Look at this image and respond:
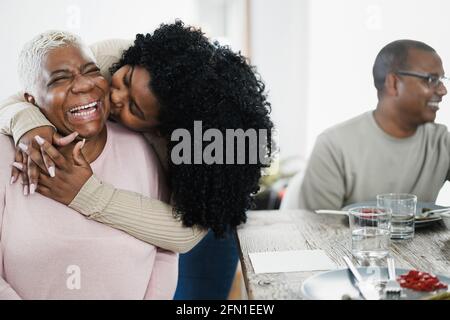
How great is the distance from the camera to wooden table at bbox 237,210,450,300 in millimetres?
1050

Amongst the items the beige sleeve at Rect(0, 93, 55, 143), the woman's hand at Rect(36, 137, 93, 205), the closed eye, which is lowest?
the woman's hand at Rect(36, 137, 93, 205)

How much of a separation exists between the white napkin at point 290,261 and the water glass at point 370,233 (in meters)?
0.07

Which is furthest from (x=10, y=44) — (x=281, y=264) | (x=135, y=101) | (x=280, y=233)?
(x=281, y=264)

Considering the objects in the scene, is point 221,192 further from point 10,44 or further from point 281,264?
point 10,44

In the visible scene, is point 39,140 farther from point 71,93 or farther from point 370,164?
point 370,164

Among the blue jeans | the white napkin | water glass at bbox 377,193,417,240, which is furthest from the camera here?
the blue jeans

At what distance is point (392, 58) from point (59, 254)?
103cm

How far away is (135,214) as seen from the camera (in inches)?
47.7

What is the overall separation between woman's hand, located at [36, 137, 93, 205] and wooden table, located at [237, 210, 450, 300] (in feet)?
1.27

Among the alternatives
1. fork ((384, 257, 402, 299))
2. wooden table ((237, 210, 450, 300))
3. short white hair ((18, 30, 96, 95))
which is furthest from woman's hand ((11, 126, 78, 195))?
fork ((384, 257, 402, 299))

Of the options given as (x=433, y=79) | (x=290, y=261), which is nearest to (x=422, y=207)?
(x=433, y=79)

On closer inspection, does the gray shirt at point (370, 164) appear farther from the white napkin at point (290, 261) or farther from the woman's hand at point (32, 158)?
the woman's hand at point (32, 158)

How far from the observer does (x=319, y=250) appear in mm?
1255

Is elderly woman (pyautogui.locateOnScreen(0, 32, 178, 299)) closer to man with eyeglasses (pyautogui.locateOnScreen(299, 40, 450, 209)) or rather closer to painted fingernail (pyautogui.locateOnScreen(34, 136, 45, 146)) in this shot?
painted fingernail (pyautogui.locateOnScreen(34, 136, 45, 146))
